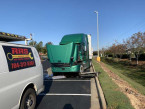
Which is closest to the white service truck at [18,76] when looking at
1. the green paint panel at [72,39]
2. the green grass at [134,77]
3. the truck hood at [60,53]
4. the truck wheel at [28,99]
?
the truck wheel at [28,99]

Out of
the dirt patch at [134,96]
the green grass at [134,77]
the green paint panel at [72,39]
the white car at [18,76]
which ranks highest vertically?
the green paint panel at [72,39]

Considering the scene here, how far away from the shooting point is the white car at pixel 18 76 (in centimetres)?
272

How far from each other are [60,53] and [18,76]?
525 centimetres

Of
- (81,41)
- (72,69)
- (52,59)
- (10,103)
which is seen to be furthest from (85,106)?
(81,41)

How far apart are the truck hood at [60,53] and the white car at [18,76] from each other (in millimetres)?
4008

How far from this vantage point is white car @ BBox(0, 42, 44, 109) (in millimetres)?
2716

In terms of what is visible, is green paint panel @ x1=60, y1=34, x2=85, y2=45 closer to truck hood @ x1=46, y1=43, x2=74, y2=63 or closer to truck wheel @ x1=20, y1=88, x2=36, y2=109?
truck hood @ x1=46, y1=43, x2=74, y2=63

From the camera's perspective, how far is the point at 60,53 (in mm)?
8336

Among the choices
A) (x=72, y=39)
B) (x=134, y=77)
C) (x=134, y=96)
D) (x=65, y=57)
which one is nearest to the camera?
(x=134, y=96)

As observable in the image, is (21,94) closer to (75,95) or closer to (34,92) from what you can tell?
(34,92)

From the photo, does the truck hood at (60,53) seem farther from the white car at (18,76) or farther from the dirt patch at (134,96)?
the white car at (18,76)

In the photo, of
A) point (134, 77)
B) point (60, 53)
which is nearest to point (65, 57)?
point (60, 53)

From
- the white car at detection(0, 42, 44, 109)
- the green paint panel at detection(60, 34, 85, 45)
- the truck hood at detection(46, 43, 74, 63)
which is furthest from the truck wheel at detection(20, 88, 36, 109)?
the green paint panel at detection(60, 34, 85, 45)

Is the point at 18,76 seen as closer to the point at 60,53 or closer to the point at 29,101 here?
the point at 29,101
